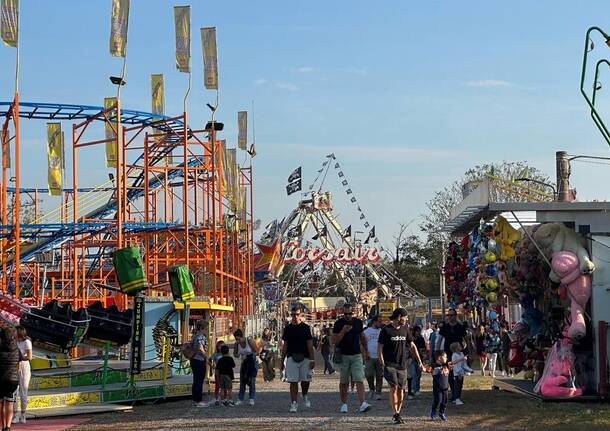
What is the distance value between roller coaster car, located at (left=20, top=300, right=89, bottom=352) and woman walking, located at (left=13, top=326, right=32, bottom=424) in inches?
292

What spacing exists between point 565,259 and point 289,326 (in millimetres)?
4477

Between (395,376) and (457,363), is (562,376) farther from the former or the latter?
(395,376)

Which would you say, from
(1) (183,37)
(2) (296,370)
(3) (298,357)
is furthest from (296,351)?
(1) (183,37)

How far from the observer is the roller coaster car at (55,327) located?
Answer: 23859mm

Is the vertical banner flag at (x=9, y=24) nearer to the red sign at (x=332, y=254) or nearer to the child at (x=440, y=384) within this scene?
the child at (x=440, y=384)

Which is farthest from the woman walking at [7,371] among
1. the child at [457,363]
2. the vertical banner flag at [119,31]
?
the vertical banner flag at [119,31]

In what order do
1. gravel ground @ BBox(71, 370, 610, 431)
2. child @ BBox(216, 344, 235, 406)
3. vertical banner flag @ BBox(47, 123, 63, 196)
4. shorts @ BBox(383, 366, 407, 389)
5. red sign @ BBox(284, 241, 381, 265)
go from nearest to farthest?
gravel ground @ BBox(71, 370, 610, 431), shorts @ BBox(383, 366, 407, 389), child @ BBox(216, 344, 235, 406), vertical banner flag @ BBox(47, 123, 63, 196), red sign @ BBox(284, 241, 381, 265)

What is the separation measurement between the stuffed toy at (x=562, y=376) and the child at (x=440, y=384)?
2194 mm

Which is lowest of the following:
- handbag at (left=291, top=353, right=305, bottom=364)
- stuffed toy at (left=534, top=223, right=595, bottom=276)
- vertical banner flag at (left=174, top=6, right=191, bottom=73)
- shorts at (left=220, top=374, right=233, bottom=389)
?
shorts at (left=220, top=374, right=233, bottom=389)

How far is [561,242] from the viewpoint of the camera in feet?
58.1

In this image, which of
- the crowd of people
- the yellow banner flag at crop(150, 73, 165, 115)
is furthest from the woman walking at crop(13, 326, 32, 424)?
the yellow banner flag at crop(150, 73, 165, 115)

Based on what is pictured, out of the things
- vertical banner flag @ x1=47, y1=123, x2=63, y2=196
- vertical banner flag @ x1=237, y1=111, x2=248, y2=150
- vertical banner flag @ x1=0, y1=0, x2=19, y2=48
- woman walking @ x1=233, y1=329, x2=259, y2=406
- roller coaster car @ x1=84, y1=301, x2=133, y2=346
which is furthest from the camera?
vertical banner flag @ x1=237, y1=111, x2=248, y2=150

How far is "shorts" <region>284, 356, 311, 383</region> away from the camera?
55.5ft

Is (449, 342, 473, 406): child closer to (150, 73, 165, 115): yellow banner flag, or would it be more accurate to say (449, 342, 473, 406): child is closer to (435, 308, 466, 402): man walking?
(435, 308, 466, 402): man walking
